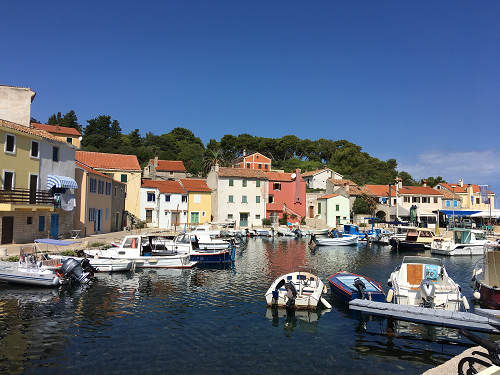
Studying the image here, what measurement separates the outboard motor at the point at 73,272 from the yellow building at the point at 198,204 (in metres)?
34.3

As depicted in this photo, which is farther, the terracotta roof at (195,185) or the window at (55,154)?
the terracotta roof at (195,185)

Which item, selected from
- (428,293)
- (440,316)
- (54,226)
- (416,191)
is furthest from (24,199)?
(416,191)

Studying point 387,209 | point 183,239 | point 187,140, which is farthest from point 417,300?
point 187,140

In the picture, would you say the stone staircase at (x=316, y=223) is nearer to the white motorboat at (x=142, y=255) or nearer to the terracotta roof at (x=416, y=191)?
the terracotta roof at (x=416, y=191)

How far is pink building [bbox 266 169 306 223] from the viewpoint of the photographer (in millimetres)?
62062

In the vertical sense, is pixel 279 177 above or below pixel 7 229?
above

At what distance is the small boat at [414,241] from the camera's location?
4259 centimetres

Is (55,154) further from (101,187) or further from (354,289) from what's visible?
(354,289)

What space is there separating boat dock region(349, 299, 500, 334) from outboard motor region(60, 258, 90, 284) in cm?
1483

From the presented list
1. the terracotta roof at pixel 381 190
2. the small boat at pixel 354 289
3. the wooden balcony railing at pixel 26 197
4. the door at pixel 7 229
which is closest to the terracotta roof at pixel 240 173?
the terracotta roof at pixel 381 190

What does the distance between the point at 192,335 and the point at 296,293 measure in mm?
→ 5421

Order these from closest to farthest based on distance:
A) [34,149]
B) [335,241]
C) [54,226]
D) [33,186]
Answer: [33,186]
[34,149]
[54,226]
[335,241]

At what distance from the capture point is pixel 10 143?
27344mm

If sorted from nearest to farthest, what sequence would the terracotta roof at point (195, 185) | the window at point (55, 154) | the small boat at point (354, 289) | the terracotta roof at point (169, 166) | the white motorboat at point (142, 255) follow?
the small boat at point (354, 289) < the white motorboat at point (142, 255) < the window at point (55, 154) < the terracotta roof at point (195, 185) < the terracotta roof at point (169, 166)
